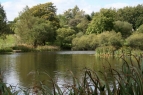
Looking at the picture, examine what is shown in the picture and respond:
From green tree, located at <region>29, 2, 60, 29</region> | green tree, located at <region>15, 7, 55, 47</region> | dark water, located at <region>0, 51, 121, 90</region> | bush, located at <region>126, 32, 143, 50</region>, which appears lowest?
dark water, located at <region>0, 51, 121, 90</region>

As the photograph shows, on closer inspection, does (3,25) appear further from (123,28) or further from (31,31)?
(123,28)

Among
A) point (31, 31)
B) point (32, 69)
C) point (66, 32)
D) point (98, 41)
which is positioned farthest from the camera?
point (66, 32)

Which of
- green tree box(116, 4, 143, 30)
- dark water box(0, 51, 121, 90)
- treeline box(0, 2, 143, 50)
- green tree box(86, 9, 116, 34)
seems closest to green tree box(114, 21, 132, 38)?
treeline box(0, 2, 143, 50)

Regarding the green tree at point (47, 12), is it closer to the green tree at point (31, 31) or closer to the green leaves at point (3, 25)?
the green tree at point (31, 31)

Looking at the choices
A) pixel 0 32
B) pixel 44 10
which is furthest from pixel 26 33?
pixel 44 10

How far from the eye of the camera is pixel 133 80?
207cm

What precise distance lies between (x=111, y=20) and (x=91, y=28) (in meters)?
3.99

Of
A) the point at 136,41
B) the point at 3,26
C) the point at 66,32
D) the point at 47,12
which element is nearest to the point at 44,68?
the point at 3,26

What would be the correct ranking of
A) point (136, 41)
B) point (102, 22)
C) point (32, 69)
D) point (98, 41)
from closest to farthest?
1. point (32, 69)
2. point (136, 41)
3. point (98, 41)
4. point (102, 22)

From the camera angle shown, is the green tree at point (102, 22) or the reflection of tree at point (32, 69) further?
the green tree at point (102, 22)

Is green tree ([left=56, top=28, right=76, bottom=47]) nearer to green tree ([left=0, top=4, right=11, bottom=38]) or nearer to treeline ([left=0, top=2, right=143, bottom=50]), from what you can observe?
treeline ([left=0, top=2, right=143, bottom=50])

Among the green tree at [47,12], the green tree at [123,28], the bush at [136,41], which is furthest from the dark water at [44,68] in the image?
the green tree at [47,12]

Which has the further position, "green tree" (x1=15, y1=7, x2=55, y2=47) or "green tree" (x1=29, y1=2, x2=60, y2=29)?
"green tree" (x1=29, y1=2, x2=60, y2=29)

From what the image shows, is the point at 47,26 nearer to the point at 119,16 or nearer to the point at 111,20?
the point at 111,20
